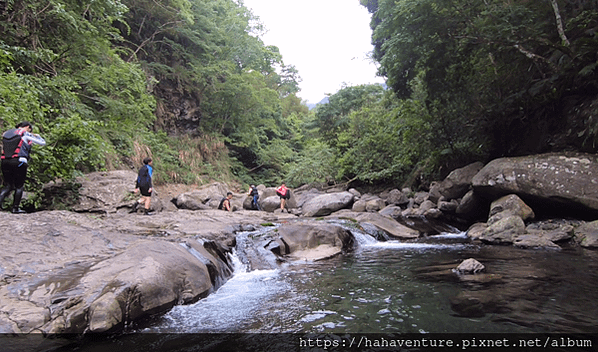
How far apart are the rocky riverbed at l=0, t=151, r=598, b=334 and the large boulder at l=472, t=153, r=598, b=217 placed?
0.9 inches

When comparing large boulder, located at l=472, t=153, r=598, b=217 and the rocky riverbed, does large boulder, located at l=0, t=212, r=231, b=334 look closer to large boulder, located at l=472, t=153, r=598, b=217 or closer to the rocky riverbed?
the rocky riverbed

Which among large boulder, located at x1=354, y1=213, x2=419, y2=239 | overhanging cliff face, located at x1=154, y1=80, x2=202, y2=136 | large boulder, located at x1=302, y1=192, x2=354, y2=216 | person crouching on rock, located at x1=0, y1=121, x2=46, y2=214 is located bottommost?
large boulder, located at x1=354, y1=213, x2=419, y2=239

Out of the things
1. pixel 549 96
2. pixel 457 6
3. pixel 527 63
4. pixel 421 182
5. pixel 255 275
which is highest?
pixel 457 6

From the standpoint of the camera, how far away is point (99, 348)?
246cm

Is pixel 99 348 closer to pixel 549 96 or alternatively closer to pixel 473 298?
pixel 473 298

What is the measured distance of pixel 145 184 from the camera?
8234 millimetres

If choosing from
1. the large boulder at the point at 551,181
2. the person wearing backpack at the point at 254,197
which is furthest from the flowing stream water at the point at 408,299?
the person wearing backpack at the point at 254,197

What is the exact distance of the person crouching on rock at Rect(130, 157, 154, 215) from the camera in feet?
26.7

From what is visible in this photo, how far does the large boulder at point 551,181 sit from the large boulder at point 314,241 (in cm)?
418

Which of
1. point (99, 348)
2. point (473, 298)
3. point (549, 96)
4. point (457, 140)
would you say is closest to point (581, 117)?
point (549, 96)

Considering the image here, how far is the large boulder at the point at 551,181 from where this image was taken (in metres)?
6.39

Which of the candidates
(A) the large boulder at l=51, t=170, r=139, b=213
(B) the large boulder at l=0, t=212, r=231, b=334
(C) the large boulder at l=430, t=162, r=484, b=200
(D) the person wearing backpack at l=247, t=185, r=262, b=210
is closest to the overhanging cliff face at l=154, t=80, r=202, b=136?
(D) the person wearing backpack at l=247, t=185, r=262, b=210

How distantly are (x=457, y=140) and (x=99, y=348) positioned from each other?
39.5ft

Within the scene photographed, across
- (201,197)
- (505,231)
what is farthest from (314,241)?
(201,197)
